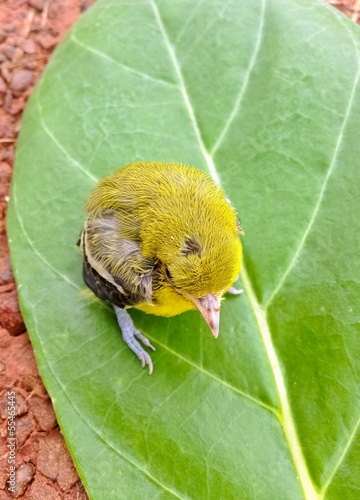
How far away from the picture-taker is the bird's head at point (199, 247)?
6.70 ft

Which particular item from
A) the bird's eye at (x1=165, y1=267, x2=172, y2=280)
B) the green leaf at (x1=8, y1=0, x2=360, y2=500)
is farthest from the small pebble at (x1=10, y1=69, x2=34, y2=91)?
the bird's eye at (x1=165, y1=267, x2=172, y2=280)

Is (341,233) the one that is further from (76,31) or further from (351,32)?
(76,31)

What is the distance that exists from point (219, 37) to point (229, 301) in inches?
65.9

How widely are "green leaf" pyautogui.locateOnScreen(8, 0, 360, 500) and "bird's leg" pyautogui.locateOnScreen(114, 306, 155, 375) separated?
0.05 meters

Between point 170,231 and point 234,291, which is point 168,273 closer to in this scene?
point 170,231

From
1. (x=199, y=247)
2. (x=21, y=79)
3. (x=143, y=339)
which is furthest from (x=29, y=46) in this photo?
(x=199, y=247)

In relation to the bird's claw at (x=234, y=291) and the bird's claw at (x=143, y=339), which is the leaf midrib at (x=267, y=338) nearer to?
the bird's claw at (x=234, y=291)

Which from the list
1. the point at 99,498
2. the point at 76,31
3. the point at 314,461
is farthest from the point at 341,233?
the point at 76,31

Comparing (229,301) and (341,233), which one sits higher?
(341,233)

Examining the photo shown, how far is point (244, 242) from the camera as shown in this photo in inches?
108

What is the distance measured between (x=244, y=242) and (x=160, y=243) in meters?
0.73

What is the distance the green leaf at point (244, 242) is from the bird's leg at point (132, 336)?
0.05 m

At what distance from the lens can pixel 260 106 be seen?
2.90 m

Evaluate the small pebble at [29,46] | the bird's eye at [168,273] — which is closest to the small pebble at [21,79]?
the small pebble at [29,46]
